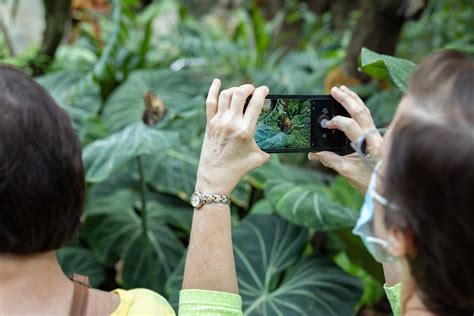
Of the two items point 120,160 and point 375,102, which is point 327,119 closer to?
point 120,160

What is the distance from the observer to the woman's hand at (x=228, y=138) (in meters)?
1.13

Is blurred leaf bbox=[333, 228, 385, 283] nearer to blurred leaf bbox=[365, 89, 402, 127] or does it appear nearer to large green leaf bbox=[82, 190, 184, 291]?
blurred leaf bbox=[365, 89, 402, 127]

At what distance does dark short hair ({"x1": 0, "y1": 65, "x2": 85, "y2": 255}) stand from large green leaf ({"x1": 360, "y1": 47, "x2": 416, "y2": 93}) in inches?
34.5

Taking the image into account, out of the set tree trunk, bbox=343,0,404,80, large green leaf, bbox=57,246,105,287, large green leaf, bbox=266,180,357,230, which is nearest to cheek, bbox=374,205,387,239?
large green leaf, bbox=266,180,357,230

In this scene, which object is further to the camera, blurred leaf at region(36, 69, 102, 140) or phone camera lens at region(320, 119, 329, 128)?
blurred leaf at region(36, 69, 102, 140)

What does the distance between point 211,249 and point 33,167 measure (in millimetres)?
367

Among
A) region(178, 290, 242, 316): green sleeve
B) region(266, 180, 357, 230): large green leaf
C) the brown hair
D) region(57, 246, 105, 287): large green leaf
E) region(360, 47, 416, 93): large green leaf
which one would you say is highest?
the brown hair

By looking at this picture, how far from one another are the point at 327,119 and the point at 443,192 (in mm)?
491

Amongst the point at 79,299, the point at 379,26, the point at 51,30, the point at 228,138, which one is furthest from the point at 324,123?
the point at 51,30

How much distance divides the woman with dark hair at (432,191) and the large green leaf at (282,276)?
109cm

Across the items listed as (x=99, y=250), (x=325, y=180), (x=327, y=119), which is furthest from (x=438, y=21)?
(x=327, y=119)

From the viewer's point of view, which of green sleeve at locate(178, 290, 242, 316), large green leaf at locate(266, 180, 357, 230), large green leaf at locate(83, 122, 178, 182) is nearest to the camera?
green sleeve at locate(178, 290, 242, 316)

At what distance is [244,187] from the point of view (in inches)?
105

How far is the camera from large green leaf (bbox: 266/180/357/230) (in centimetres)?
192
